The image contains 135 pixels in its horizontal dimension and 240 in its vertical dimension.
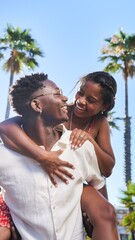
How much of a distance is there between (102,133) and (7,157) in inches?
28.4

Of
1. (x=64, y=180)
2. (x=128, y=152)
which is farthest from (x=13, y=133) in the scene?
(x=128, y=152)

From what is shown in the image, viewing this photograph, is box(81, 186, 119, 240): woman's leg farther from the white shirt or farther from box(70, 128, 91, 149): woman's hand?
box(70, 128, 91, 149): woman's hand

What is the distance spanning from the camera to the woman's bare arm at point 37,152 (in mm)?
2590

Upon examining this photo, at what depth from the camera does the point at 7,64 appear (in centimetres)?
2056

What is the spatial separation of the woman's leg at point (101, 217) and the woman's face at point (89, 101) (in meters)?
0.77

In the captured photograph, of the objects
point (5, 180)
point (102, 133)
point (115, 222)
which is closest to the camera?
point (115, 222)

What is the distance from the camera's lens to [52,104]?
276 cm

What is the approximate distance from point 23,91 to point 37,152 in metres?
0.47

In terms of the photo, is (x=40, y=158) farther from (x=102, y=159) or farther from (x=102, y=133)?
(x=102, y=133)

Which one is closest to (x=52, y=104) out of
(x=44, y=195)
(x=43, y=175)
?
(x=43, y=175)

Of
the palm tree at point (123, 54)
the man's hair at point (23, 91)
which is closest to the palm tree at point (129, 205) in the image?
the palm tree at point (123, 54)

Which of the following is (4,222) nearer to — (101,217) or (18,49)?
(101,217)

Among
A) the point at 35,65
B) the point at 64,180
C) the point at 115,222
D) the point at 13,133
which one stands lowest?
the point at 115,222

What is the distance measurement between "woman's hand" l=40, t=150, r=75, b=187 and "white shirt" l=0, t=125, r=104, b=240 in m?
0.03
